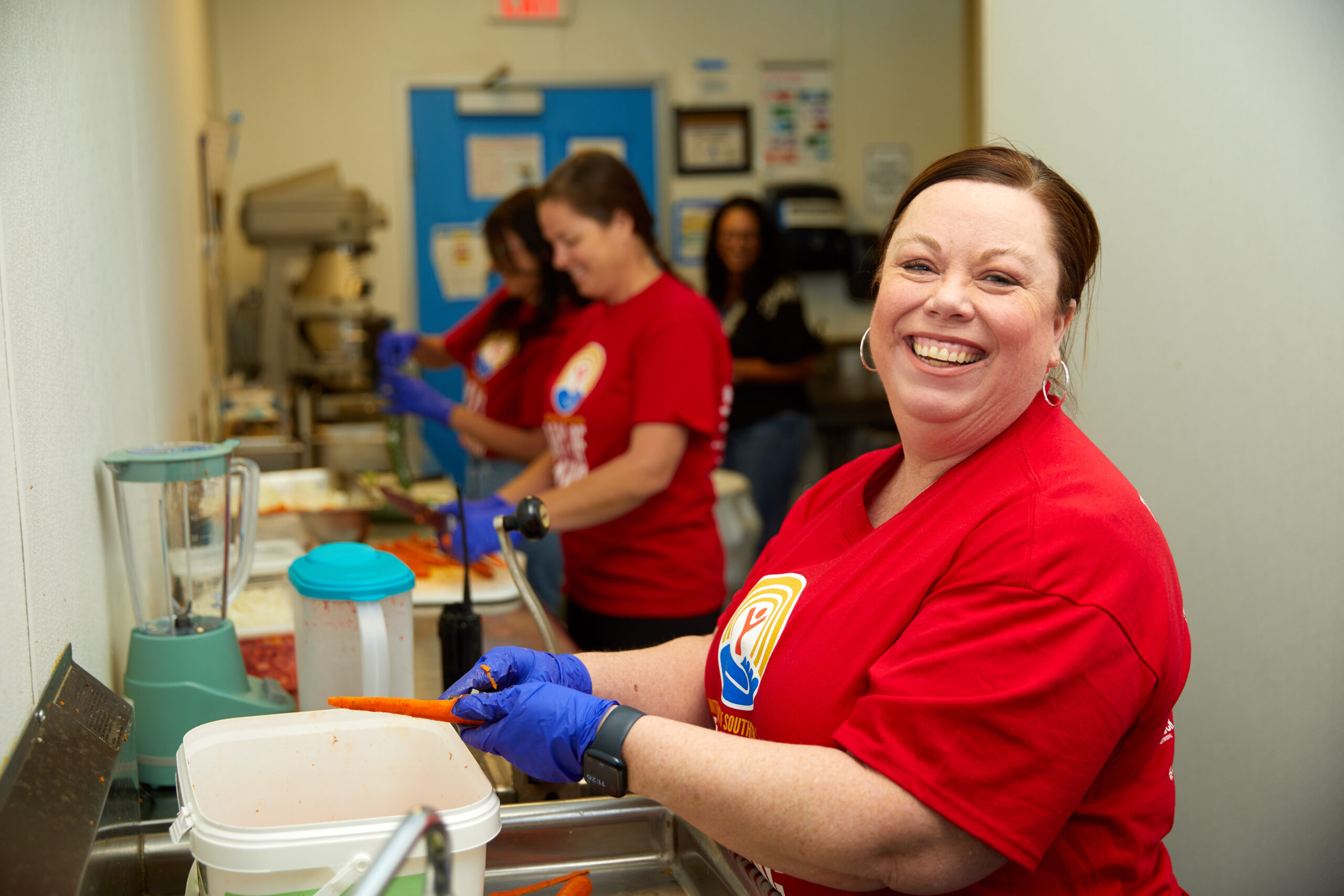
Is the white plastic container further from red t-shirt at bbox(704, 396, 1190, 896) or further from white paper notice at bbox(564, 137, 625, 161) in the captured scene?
white paper notice at bbox(564, 137, 625, 161)

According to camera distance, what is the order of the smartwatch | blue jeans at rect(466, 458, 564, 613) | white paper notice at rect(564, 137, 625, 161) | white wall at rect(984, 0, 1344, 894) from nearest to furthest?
the smartwatch, white wall at rect(984, 0, 1344, 894), blue jeans at rect(466, 458, 564, 613), white paper notice at rect(564, 137, 625, 161)

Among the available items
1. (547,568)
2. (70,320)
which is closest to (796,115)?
(547,568)

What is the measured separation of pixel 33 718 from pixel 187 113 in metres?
2.71

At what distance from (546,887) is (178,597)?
25.1 inches

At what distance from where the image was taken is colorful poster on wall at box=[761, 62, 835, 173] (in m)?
5.45

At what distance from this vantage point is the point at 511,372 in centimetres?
324

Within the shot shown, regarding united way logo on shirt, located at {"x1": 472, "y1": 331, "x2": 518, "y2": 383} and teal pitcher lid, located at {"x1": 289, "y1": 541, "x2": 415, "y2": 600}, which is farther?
united way logo on shirt, located at {"x1": 472, "y1": 331, "x2": 518, "y2": 383}

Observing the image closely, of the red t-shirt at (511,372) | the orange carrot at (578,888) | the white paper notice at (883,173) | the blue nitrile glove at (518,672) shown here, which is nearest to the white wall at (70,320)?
the blue nitrile glove at (518,672)

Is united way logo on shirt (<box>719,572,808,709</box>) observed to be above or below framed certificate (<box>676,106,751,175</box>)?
below

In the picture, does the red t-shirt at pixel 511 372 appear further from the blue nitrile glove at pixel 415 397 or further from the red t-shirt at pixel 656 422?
the red t-shirt at pixel 656 422

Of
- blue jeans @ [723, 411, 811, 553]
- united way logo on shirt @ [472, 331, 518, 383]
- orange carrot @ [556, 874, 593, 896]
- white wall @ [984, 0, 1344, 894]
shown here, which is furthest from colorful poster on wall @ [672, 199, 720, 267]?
orange carrot @ [556, 874, 593, 896]

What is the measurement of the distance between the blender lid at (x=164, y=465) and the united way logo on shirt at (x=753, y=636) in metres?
0.69

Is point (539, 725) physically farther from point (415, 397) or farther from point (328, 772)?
point (415, 397)

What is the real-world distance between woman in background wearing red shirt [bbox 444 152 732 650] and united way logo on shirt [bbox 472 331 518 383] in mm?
1003
